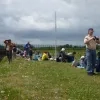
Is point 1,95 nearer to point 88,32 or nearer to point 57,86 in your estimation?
point 57,86

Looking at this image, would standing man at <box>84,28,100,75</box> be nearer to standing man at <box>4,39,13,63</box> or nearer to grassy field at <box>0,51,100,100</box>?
grassy field at <box>0,51,100,100</box>

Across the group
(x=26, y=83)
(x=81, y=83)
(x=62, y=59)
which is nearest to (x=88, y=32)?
(x=81, y=83)

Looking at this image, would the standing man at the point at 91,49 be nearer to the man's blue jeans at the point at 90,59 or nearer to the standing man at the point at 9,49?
the man's blue jeans at the point at 90,59

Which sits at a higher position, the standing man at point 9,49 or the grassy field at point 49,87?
the standing man at point 9,49

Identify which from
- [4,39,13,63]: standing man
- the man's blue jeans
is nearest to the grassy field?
the man's blue jeans

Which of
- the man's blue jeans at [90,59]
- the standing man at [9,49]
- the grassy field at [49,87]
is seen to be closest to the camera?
the grassy field at [49,87]

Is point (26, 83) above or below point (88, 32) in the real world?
below

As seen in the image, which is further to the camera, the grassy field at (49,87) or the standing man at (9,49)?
the standing man at (9,49)

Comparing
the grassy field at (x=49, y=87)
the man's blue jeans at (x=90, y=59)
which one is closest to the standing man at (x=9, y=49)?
the man's blue jeans at (x=90, y=59)

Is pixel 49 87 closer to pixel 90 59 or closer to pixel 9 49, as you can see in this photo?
pixel 90 59

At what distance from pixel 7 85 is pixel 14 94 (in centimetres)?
154

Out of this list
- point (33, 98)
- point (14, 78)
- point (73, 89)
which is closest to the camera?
point (33, 98)

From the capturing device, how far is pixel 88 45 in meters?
17.0

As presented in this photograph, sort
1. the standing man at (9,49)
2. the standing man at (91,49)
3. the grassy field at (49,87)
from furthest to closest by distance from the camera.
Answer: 1. the standing man at (9,49)
2. the standing man at (91,49)
3. the grassy field at (49,87)
